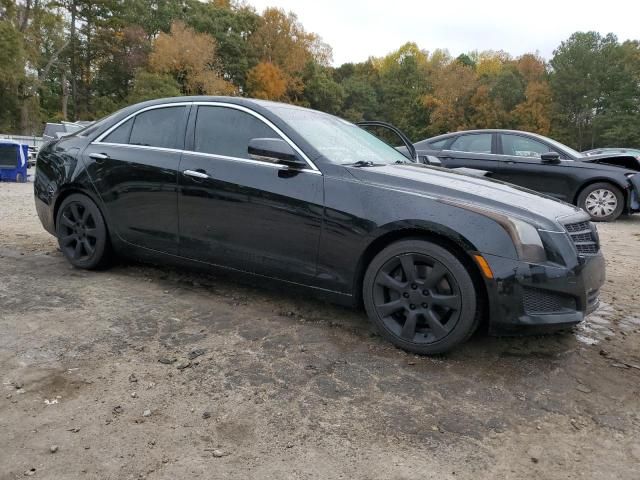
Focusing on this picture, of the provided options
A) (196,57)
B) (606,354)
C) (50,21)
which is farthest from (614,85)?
(606,354)

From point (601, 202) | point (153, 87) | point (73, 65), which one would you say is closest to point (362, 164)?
Result: point (601, 202)

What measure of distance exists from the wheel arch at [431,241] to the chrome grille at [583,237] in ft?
2.00

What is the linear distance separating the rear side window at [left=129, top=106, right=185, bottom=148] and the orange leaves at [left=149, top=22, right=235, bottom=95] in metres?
39.2

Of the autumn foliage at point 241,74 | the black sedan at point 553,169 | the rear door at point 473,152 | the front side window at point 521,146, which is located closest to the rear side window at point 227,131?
the rear door at point 473,152

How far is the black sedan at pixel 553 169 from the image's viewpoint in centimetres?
824

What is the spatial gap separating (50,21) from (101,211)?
139 ft

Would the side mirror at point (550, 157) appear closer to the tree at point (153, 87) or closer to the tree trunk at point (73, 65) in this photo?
the tree at point (153, 87)

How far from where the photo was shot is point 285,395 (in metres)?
2.60

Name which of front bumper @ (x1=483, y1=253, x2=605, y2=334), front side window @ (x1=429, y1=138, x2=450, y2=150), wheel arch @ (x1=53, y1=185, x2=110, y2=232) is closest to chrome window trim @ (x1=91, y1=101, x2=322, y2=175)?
wheel arch @ (x1=53, y1=185, x2=110, y2=232)

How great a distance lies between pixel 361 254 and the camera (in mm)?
3193

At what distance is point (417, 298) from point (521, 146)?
6.33 meters

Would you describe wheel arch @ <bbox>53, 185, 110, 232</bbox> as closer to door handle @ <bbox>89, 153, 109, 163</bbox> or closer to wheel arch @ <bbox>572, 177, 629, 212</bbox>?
door handle @ <bbox>89, 153, 109, 163</bbox>

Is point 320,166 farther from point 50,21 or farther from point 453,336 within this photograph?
point 50,21

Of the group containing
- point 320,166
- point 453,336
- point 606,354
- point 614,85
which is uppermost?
point 614,85
